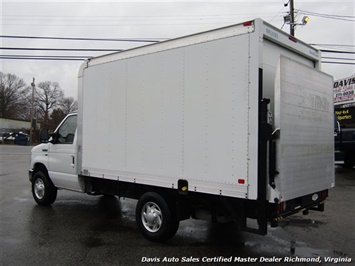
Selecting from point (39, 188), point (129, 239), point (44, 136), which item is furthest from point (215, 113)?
point (39, 188)

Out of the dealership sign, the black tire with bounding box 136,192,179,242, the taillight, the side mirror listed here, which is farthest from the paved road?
the dealership sign

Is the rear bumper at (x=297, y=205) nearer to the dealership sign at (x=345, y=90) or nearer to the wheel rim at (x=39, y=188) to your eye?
the wheel rim at (x=39, y=188)

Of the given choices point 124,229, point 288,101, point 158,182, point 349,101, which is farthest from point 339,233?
point 349,101

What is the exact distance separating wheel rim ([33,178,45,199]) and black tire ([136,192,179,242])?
3.47 meters

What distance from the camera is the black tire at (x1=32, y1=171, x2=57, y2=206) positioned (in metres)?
7.62

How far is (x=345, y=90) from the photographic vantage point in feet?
62.5

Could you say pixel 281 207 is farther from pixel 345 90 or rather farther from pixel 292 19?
pixel 345 90

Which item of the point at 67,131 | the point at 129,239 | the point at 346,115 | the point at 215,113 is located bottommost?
the point at 129,239

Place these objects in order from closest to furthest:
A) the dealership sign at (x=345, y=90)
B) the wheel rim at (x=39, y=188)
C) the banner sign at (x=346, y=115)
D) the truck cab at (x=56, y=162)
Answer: the truck cab at (x=56, y=162) < the wheel rim at (x=39, y=188) < the banner sign at (x=346, y=115) < the dealership sign at (x=345, y=90)

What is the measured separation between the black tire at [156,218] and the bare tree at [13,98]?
76.7 metres

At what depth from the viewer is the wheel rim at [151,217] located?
17.1 ft

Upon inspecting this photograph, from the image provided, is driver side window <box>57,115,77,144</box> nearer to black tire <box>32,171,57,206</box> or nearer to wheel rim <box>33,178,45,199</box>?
black tire <box>32,171,57,206</box>

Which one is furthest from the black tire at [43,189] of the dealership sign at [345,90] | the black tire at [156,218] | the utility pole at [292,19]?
the dealership sign at [345,90]

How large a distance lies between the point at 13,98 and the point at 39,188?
249ft
